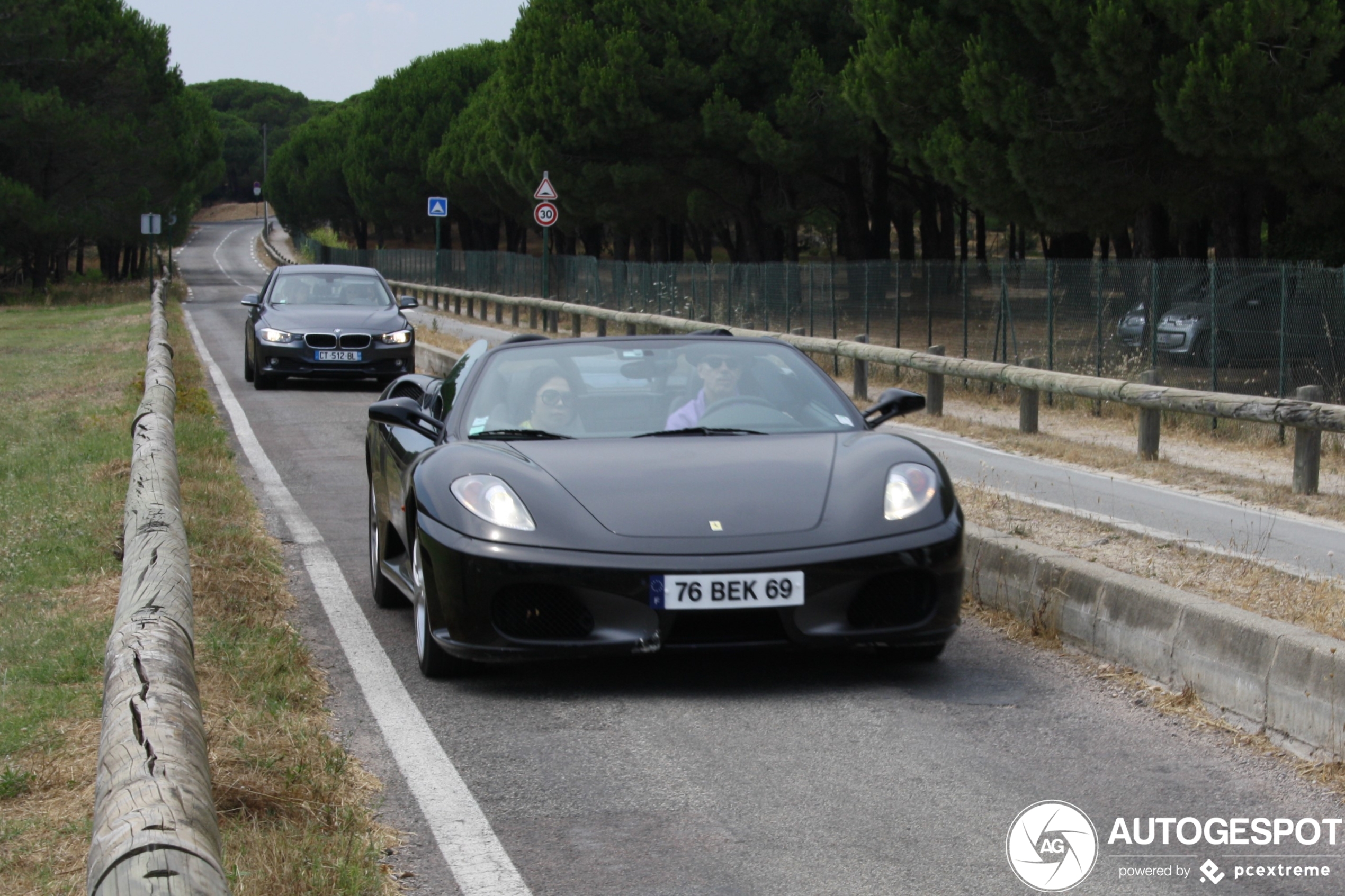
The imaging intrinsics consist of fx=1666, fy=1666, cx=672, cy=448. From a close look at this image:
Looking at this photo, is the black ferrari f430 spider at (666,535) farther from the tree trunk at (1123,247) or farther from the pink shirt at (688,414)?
the tree trunk at (1123,247)

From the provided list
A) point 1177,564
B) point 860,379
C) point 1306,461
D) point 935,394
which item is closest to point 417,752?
point 1177,564

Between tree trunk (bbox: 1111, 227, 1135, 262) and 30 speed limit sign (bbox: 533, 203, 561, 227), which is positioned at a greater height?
30 speed limit sign (bbox: 533, 203, 561, 227)

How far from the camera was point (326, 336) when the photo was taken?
2055 cm

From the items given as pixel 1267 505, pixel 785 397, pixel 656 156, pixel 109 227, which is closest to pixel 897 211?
pixel 656 156

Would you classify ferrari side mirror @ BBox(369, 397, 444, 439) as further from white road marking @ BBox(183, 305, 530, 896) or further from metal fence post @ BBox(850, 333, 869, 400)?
metal fence post @ BBox(850, 333, 869, 400)

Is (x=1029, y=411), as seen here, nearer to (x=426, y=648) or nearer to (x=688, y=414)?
(x=688, y=414)

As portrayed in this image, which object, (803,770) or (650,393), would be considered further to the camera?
(650,393)

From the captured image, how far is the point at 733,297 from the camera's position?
32.6 metres

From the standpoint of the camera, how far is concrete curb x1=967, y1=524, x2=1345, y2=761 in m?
5.13

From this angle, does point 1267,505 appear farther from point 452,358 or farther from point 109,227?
point 109,227

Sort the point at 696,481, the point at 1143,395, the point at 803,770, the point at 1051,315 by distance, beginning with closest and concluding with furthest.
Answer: the point at 803,770 < the point at 696,481 < the point at 1143,395 < the point at 1051,315

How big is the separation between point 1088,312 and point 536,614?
15.8 meters

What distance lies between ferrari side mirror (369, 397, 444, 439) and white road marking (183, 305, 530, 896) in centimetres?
89

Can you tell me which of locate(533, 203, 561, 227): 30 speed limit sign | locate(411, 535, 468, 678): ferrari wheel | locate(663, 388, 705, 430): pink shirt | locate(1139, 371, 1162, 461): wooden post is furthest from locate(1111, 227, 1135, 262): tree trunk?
locate(411, 535, 468, 678): ferrari wheel
